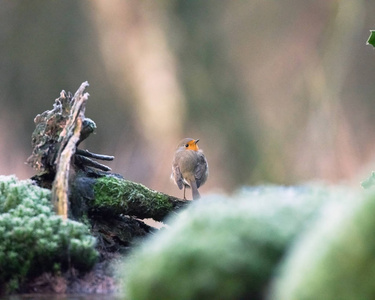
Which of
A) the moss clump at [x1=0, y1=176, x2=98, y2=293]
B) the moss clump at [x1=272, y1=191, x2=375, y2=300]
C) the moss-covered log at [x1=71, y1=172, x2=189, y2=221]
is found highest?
the moss-covered log at [x1=71, y1=172, x2=189, y2=221]

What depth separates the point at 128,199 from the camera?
4.38 m

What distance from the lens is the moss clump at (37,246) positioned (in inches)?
133

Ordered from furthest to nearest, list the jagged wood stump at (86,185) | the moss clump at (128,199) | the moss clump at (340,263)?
the moss clump at (128,199)
the jagged wood stump at (86,185)
the moss clump at (340,263)

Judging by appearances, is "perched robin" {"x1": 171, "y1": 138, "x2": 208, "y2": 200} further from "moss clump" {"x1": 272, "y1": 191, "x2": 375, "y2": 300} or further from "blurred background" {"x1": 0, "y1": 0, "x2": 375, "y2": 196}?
"moss clump" {"x1": 272, "y1": 191, "x2": 375, "y2": 300}

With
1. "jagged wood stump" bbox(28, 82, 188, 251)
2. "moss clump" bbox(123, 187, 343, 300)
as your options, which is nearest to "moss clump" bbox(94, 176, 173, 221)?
"jagged wood stump" bbox(28, 82, 188, 251)

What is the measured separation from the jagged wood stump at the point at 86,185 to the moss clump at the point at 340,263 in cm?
223

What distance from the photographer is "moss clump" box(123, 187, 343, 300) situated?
2.19 meters

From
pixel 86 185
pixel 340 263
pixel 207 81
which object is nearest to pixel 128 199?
pixel 86 185

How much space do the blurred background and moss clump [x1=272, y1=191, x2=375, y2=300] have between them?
315 inches

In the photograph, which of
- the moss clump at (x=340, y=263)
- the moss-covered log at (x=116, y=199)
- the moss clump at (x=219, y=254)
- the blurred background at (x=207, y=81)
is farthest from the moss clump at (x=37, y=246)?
the blurred background at (x=207, y=81)

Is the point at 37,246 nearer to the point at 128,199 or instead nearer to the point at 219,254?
the point at 128,199

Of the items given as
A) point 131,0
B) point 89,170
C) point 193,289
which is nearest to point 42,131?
point 89,170

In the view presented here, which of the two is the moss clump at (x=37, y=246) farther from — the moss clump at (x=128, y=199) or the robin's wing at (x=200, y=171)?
the robin's wing at (x=200, y=171)

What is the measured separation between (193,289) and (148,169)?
1002cm
